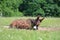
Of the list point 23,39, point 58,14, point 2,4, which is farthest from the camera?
point 58,14

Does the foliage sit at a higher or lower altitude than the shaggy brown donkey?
lower

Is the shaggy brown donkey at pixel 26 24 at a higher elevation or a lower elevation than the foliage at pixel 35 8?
higher

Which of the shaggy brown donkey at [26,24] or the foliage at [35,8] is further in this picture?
the foliage at [35,8]

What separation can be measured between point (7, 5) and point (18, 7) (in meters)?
6.23

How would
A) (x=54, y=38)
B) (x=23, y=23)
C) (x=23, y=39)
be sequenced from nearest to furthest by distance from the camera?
(x=23, y=39), (x=54, y=38), (x=23, y=23)

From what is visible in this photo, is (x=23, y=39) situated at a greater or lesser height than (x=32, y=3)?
greater

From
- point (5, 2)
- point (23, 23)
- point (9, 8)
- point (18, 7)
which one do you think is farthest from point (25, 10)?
point (23, 23)

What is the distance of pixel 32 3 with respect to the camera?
55.5 m

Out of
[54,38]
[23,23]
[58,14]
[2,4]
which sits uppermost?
[54,38]

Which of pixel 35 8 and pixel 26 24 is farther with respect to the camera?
pixel 35 8

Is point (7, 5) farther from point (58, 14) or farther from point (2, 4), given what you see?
point (58, 14)

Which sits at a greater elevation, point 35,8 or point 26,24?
point 26,24

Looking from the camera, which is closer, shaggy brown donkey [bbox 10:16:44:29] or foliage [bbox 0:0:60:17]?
shaggy brown donkey [bbox 10:16:44:29]

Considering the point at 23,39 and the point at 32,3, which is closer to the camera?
the point at 23,39
